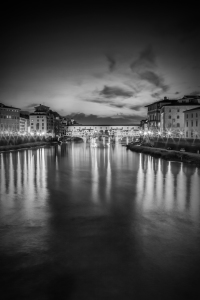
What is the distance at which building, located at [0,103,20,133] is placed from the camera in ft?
299

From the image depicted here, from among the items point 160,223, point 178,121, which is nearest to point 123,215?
point 160,223

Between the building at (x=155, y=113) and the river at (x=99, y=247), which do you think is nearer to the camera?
the river at (x=99, y=247)

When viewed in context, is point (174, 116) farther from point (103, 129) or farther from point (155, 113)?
point (103, 129)

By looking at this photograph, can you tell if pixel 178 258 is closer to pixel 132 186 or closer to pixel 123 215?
pixel 123 215

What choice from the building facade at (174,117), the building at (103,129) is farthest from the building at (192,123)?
the building at (103,129)

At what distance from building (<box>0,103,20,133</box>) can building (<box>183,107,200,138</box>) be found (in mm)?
60419

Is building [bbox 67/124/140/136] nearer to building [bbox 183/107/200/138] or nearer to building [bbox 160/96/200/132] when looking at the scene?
building [bbox 160/96/200/132]

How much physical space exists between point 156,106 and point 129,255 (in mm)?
76384

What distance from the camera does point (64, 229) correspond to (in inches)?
317

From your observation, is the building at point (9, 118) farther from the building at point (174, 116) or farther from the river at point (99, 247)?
the river at point (99, 247)

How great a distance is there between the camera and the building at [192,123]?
54013mm

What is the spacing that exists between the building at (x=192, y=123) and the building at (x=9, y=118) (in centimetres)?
6042

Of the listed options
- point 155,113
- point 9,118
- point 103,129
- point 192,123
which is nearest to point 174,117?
point 192,123

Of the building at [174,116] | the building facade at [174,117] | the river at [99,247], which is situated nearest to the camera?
the river at [99,247]
